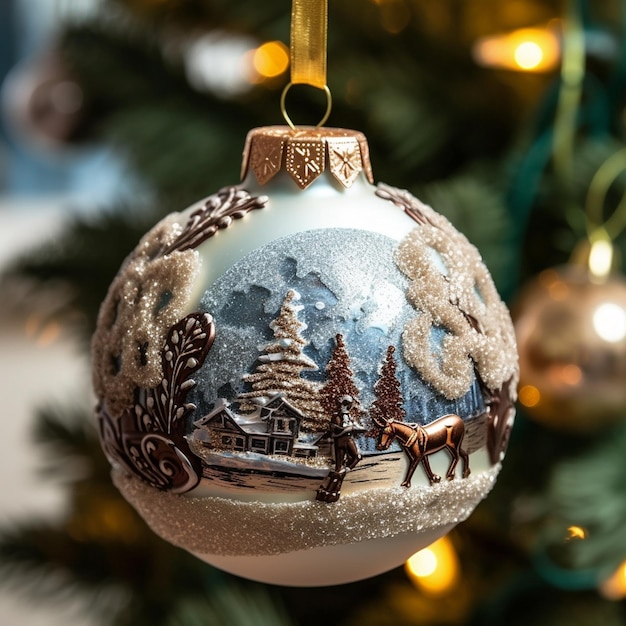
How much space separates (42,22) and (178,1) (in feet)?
7.58

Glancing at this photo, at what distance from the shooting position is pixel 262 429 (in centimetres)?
52

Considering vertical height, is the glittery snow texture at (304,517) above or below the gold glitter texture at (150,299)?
below

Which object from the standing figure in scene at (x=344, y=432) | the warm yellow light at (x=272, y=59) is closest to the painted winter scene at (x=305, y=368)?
the standing figure in scene at (x=344, y=432)

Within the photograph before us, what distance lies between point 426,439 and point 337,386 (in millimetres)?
60

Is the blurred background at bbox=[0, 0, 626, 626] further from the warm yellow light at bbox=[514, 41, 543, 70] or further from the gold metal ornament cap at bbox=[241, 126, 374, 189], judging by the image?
the gold metal ornament cap at bbox=[241, 126, 374, 189]

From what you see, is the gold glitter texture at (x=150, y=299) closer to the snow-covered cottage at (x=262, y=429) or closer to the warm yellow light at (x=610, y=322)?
the snow-covered cottage at (x=262, y=429)

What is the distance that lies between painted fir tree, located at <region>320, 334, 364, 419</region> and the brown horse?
0.02m

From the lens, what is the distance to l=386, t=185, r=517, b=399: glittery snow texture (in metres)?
0.55

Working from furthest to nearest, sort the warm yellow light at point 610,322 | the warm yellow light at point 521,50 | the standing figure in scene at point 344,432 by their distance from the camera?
the warm yellow light at point 521,50 < the warm yellow light at point 610,322 < the standing figure in scene at point 344,432

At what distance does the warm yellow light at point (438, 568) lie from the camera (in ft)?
3.70

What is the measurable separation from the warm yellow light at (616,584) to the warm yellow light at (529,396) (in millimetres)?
185

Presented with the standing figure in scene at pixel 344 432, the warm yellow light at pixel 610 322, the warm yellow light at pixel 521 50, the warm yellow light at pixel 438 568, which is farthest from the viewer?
the warm yellow light at pixel 438 568

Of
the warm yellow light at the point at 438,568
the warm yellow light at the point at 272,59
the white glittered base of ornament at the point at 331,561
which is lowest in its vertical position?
the white glittered base of ornament at the point at 331,561

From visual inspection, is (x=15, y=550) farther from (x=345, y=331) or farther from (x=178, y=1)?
(x=345, y=331)
